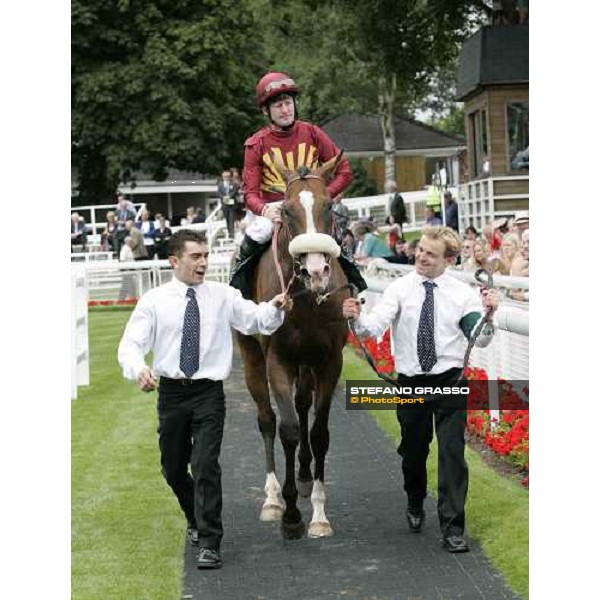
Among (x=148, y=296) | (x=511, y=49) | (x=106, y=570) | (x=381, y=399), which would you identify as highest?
(x=511, y=49)

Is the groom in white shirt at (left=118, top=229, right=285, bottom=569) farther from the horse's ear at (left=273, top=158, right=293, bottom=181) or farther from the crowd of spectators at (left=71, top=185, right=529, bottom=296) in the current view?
the crowd of spectators at (left=71, top=185, right=529, bottom=296)

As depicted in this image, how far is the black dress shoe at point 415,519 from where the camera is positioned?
7117mm

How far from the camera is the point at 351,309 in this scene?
22.2ft

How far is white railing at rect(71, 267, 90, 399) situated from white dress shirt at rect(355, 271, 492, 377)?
6.41m

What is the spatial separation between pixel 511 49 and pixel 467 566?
19397 millimetres

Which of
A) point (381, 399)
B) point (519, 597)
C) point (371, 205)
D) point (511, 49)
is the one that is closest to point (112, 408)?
point (381, 399)

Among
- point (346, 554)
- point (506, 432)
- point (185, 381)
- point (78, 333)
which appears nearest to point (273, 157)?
point (185, 381)

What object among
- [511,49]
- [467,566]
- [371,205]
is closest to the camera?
[467,566]

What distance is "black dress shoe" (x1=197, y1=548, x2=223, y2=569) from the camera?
6.50 meters

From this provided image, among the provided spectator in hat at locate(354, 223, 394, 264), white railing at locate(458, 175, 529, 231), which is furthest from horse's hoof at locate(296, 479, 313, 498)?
white railing at locate(458, 175, 529, 231)

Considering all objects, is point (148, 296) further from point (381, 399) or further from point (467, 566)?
point (467, 566)

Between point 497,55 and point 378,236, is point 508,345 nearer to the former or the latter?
point 378,236

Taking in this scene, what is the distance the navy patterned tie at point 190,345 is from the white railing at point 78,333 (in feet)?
→ 20.7

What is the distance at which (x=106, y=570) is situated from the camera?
6.66 meters
